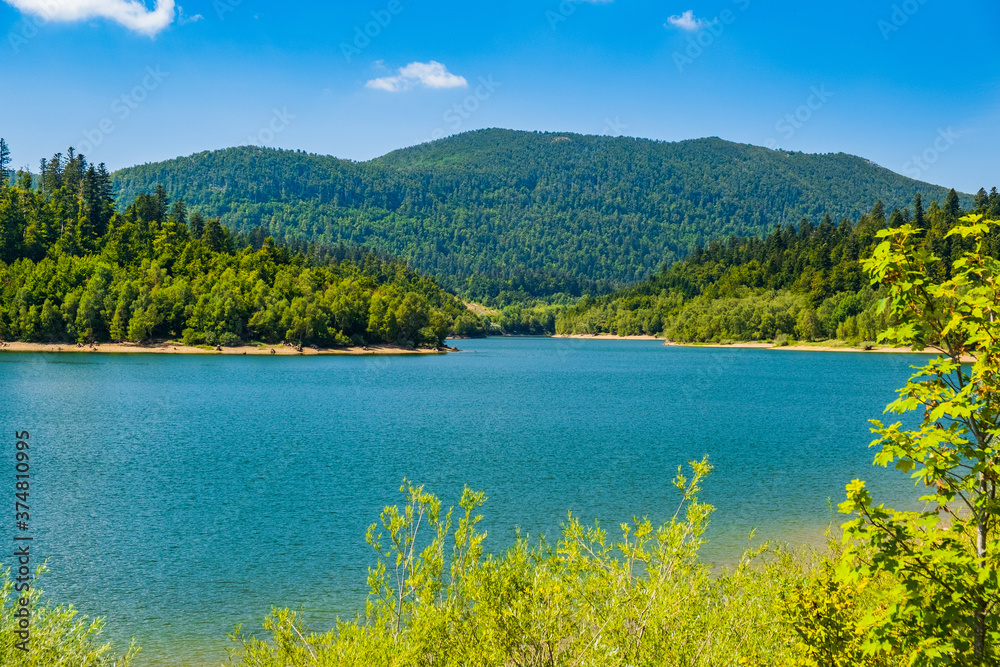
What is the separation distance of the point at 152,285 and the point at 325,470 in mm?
107539

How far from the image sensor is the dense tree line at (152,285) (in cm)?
11238

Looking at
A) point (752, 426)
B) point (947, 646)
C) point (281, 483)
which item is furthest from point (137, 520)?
point (752, 426)

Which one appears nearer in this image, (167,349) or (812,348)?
(167,349)

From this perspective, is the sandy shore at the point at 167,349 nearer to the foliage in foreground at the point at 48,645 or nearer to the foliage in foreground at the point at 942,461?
the foliage in foreground at the point at 48,645

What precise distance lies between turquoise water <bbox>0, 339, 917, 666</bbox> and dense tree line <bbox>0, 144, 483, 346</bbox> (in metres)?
47.8

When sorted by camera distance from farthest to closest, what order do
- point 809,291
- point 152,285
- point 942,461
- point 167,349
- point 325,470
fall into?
point 809,291 → point 152,285 → point 167,349 → point 325,470 → point 942,461

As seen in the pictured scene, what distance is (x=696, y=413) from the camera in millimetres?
49938

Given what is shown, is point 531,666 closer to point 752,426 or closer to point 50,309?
point 752,426

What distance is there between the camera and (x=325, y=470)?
2908 cm

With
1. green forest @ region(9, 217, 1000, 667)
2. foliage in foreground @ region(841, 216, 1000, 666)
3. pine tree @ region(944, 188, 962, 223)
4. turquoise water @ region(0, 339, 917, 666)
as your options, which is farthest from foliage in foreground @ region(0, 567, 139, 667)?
pine tree @ region(944, 188, 962, 223)

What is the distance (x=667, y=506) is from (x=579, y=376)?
62.1 meters

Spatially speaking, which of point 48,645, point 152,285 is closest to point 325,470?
point 48,645

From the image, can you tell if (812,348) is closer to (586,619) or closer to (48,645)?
(586,619)

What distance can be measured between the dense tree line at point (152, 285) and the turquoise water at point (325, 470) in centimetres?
4778
